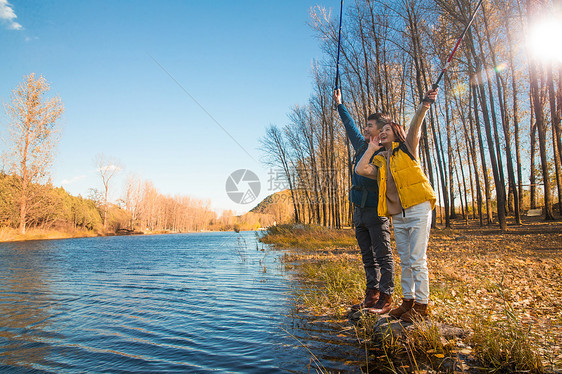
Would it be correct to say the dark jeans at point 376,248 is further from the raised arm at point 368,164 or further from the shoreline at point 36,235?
the shoreline at point 36,235

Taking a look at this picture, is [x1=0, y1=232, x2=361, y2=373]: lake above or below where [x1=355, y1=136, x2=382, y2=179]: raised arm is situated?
below

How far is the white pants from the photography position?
→ 2.98 metres

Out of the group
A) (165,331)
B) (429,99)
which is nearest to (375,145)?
(429,99)

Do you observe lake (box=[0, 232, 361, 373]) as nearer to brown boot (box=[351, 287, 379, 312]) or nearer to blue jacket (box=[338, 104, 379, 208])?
brown boot (box=[351, 287, 379, 312])

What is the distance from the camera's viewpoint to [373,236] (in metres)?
3.72

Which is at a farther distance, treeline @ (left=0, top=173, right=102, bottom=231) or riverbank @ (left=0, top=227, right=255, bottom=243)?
treeline @ (left=0, top=173, right=102, bottom=231)

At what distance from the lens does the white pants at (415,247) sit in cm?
298

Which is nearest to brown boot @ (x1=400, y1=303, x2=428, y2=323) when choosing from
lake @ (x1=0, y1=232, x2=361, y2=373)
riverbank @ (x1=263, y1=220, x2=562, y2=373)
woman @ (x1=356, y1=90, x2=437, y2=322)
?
woman @ (x1=356, y1=90, x2=437, y2=322)

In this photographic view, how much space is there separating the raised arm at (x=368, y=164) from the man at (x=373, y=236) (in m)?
0.19

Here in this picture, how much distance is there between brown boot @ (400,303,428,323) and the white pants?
0.06m

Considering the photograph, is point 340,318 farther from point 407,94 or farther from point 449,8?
point 407,94

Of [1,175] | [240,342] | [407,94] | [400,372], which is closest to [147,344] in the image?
[240,342]

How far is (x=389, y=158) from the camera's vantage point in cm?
336

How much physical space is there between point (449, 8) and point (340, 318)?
1346cm
